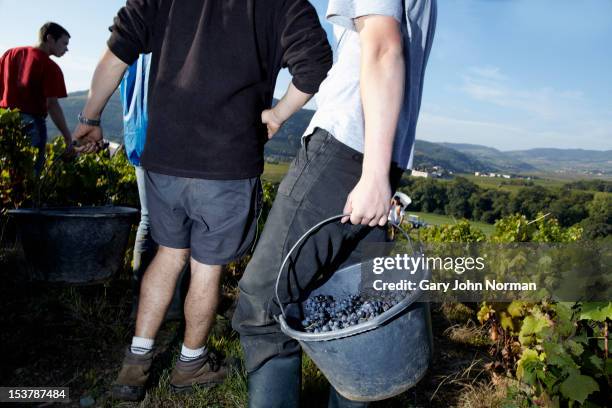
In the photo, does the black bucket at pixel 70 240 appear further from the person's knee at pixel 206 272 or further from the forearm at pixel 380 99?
the forearm at pixel 380 99

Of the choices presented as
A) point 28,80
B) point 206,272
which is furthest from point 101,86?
point 28,80

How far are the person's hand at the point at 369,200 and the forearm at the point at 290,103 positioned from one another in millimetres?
731

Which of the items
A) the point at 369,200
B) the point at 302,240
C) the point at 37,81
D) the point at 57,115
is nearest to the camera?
the point at 369,200

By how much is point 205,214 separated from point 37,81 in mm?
4516

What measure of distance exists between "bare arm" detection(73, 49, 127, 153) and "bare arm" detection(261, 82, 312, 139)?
26.0 inches

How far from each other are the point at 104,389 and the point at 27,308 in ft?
3.74

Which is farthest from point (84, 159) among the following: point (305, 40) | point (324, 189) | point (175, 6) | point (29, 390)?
point (324, 189)

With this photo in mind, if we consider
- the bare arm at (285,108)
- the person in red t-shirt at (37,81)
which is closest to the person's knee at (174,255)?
the bare arm at (285,108)

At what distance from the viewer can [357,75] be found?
1.74 m

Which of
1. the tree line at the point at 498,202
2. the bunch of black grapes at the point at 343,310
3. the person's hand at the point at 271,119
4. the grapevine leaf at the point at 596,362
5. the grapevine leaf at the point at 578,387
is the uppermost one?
the person's hand at the point at 271,119

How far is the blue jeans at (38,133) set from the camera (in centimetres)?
521

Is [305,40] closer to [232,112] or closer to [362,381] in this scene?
[232,112]

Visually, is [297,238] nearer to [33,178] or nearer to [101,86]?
[101,86]

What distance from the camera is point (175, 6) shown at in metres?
2.09
